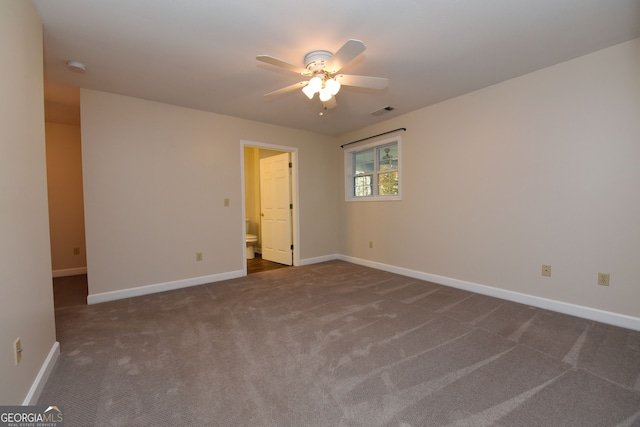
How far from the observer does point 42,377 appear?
1682 mm

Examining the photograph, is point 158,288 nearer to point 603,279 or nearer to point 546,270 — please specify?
point 546,270

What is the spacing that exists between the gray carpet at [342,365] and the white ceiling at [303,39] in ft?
8.22

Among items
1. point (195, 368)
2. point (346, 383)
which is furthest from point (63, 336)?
point (346, 383)

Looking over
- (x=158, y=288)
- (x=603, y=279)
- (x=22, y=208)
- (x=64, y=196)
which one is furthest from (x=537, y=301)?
(x=64, y=196)

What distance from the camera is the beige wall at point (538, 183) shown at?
2.41 metres

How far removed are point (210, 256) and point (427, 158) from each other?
351 cm

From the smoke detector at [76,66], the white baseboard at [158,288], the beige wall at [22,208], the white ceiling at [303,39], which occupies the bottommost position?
the white baseboard at [158,288]

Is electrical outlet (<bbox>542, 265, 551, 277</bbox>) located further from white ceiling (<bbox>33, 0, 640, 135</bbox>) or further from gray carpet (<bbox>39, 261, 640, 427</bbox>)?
white ceiling (<bbox>33, 0, 640, 135</bbox>)

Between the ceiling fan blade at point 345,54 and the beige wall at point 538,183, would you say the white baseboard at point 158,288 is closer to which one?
the beige wall at point 538,183

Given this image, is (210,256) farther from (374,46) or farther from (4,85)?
(374,46)

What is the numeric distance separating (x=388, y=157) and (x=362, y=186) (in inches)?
30.0

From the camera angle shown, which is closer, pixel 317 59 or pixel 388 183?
pixel 317 59

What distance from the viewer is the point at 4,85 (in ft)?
4.52

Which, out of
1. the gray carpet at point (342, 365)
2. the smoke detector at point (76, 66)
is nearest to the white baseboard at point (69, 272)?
the gray carpet at point (342, 365)
